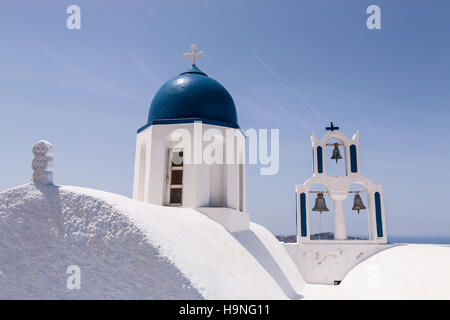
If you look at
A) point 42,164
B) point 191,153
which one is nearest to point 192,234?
point 42,164

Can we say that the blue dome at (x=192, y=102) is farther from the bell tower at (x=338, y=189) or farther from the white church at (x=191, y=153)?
the bell tower at (x=338, y=189)

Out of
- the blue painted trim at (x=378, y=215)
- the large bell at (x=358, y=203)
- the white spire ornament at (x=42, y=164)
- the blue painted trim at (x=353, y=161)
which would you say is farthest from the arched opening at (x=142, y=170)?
the blue painted trim at (x=378, y=215)

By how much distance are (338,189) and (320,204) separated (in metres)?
0.95

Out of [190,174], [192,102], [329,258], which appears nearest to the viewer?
[190,174]

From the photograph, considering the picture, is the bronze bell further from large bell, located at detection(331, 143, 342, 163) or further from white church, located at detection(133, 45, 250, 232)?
white church, located at detection(133, 45, 250, 232)

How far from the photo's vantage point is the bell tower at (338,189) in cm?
1344

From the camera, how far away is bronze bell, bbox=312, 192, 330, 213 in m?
13.9

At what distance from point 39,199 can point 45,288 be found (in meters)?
1.18

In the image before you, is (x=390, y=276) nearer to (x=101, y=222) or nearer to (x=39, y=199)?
(x=101, y=222)

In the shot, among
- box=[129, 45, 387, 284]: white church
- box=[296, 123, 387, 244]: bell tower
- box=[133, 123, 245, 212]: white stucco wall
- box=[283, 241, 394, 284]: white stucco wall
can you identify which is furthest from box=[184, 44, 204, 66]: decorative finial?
box=[283, 241, 394, 284]: white stucco wall

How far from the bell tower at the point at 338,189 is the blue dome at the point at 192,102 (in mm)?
5324

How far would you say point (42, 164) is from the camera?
4.78 m

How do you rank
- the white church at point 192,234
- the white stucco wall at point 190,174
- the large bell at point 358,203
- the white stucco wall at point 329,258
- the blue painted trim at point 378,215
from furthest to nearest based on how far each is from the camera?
the large bell at point 358,203 → the blue painted trim at point 378,215 → the white stucco wall at point 329,258 → the white stucco wall at point 190,174 → the white church at point 192,234

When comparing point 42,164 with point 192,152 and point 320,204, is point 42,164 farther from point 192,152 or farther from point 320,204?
point 320,204
